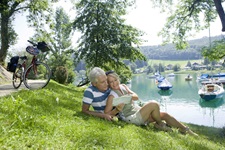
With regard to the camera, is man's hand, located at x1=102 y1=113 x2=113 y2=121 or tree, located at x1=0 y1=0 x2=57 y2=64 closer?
man's hand, located at x1=102 y1=113 x2=113 y2=121

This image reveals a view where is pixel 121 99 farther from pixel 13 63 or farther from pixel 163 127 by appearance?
pixel 13 63

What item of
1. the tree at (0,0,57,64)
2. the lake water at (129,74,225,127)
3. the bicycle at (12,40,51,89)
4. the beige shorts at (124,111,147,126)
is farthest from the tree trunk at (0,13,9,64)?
the beige shorts at (124,111,147,126)

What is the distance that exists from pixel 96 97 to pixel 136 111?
1099 millimetres

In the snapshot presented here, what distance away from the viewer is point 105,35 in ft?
67.1

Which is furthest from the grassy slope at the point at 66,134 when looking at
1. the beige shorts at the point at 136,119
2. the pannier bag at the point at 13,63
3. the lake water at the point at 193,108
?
the lake water at the point at 193,108

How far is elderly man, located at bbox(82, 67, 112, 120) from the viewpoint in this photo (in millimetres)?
4574

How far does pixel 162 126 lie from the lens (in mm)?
5055

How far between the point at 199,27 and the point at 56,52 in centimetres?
3448

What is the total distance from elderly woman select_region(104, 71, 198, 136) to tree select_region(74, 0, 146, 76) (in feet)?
50.8

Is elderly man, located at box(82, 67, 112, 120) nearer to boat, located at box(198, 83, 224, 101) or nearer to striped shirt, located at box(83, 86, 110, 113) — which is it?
striped shirt, located at box(83, 86, 110, 113)

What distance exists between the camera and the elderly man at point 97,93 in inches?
180

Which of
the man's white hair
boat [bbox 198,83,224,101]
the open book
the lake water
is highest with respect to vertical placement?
the man's white hair

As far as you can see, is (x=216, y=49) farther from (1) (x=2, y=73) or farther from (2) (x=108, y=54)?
(1) (x=2, y=73)

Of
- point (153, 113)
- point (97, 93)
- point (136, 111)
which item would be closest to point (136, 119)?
point (136, 111)
